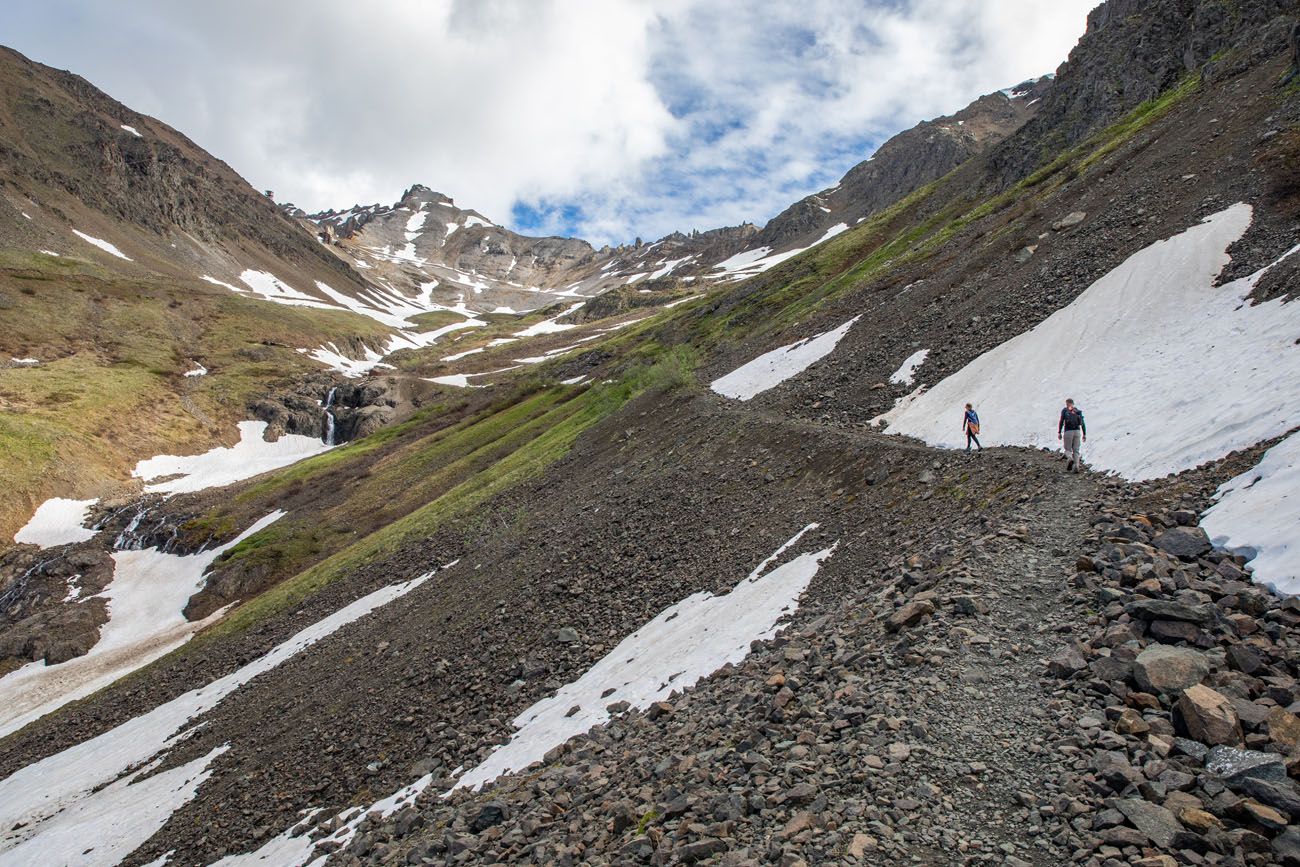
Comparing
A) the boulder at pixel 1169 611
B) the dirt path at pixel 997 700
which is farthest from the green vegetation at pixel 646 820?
the boulder at pixel 1169 611

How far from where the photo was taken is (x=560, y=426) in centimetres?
6525

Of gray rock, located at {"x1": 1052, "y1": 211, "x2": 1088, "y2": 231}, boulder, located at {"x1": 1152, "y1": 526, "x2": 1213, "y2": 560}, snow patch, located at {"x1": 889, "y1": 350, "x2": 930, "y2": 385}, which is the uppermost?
gray rock, located at {"x1": 1052, "y1": 211, "x2": 1088, "y2": 231}

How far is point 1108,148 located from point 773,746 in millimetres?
61592

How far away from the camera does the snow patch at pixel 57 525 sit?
76.4 metres

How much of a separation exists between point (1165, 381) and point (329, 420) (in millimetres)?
129730

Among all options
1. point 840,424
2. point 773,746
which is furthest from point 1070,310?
point 773,746

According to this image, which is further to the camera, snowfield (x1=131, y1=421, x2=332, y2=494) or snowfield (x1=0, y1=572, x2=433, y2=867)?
snowfield (x1=131, y1=421, x2=332, y2=494)

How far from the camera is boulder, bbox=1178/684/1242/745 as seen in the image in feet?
23.4

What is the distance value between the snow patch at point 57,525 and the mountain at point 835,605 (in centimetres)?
932

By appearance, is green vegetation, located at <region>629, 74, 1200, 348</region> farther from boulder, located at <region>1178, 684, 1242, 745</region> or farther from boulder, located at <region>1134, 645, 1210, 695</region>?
boulder, located at <region>1178, 684, 1242, 745</region>

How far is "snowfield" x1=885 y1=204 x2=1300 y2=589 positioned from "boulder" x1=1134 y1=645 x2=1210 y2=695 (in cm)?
240

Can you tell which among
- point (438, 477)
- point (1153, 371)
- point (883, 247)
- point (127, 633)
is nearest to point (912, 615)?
point (1153, 371)

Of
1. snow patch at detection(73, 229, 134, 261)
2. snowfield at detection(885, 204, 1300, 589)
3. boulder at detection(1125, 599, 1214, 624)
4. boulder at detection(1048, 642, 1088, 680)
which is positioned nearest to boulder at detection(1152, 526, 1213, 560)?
snowfield at detection(885, 204, 1300, 589)

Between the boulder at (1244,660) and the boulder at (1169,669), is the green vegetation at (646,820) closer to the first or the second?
the boulder at (1169,669)
